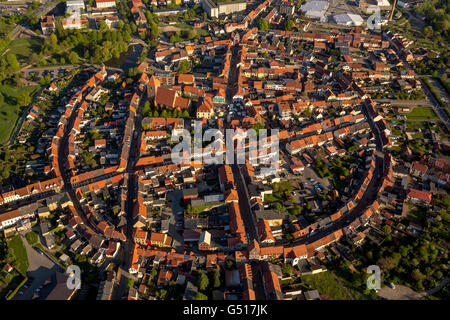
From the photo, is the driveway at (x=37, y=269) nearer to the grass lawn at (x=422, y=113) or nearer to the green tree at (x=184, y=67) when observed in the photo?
the green tree at (x=184, y=67)

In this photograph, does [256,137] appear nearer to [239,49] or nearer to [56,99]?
[239,49]

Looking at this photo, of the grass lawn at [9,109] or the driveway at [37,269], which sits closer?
the driveway at [37,269]

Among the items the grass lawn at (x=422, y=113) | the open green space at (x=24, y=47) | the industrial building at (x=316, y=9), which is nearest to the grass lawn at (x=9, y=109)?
the open green space at (x=24, y=47)

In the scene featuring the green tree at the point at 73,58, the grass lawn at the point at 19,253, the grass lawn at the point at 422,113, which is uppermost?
the green tree at the point at 73,58

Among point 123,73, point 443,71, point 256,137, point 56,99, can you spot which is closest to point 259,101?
point 256,137

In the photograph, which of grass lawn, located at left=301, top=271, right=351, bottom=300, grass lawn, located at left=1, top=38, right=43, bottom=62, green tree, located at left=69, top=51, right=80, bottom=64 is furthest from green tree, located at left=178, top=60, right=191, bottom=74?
grass lawn, located at left=301, top=271, right=351, bottom=300
